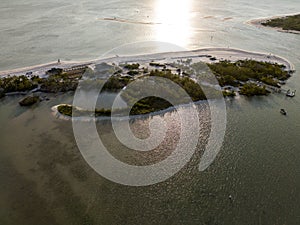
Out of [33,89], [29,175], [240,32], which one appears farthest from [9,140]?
[240,32]

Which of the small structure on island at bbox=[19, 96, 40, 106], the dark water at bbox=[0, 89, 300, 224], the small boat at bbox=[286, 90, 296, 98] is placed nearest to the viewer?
the dark water at bbox=[0, 89, 300, 224]

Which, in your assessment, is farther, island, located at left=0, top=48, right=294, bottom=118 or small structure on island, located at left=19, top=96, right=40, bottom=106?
island, located at left=0, top=48, right=294, bottom=118

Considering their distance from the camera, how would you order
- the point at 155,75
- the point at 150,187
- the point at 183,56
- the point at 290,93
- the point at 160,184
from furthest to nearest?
1. the point at 183,56
2. the point at 155,75
3. the point at 290,93
4. the point at 160,184
5. the point at 150,187

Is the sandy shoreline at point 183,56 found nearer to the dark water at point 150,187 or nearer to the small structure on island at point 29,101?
the small structure on island at point 29,101

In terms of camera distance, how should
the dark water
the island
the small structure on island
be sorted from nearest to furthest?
the dark water, the small structure on island, the island

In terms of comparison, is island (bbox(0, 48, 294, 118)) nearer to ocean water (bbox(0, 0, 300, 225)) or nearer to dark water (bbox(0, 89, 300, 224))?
ocean water (bbox(0, 0, 300, 225))

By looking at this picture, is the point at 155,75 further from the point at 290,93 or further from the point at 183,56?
the point at 290,93

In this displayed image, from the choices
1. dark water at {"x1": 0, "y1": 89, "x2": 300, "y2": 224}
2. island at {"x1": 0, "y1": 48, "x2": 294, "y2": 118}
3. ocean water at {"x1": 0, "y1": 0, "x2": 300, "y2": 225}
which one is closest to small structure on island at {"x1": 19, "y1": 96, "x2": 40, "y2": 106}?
ocean water at {"x1": 0, "y1": 0, "x2": 300, "y2": 225}

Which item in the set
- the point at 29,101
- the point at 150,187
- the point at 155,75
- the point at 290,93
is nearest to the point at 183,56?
the point at 155,75

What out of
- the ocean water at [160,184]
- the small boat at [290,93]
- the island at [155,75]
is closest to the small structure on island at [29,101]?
the ocean water at [160,184]
